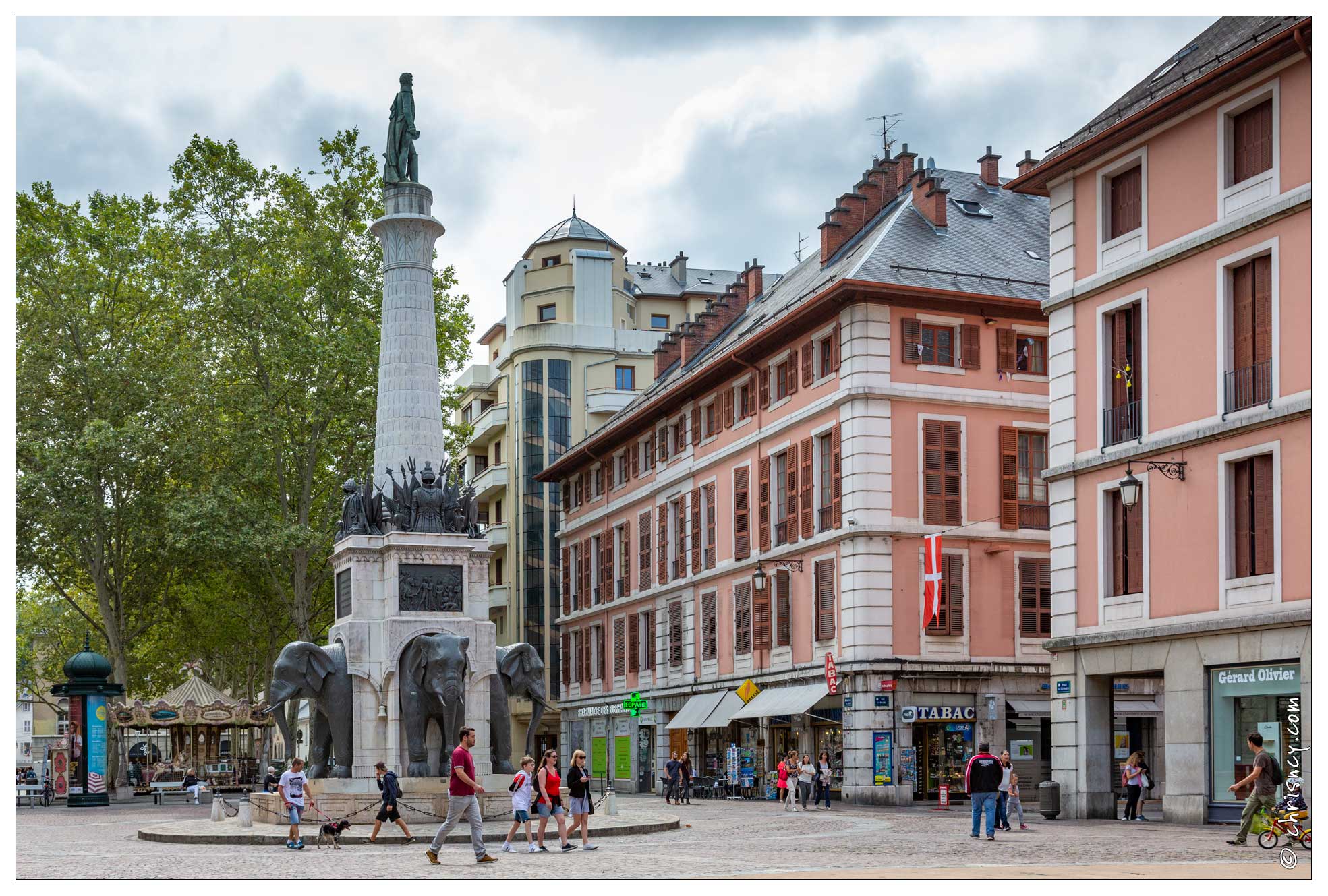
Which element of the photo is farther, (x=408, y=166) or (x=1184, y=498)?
(x=408, y=166)

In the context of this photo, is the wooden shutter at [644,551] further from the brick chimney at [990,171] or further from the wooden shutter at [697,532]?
the brick chimney at [990,171]

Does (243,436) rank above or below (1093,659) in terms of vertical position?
above

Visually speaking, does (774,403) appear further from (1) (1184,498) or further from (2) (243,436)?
(1) (1184,498)

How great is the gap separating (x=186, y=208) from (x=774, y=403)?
719 inches

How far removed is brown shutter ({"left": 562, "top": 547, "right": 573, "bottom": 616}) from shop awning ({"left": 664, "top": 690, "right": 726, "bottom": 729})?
14.3 meters

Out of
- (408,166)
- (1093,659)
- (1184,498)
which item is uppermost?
(408,166)

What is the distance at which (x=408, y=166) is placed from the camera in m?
33.1

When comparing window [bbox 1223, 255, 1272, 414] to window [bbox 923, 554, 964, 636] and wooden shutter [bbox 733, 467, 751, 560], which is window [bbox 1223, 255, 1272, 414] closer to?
window [bbox 923, 554, 964, 636]

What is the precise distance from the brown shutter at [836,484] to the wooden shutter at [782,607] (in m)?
3.28

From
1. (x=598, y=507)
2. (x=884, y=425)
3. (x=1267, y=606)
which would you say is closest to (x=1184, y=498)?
(x=1267, y=606)

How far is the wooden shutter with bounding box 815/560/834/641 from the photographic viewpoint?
42.9 metres

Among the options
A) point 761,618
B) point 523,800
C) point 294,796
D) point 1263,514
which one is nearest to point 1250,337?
point 1263,514

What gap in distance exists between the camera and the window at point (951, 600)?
42219 mm
